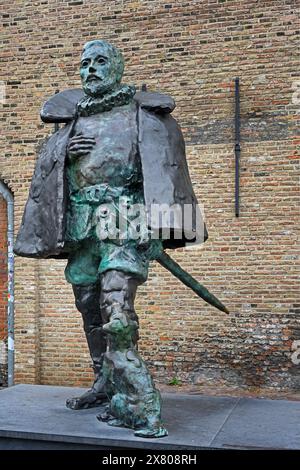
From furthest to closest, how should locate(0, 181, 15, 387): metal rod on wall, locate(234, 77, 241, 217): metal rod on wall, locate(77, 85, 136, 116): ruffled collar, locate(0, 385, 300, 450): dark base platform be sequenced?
locate(0, 181, 15, 387): metal rod on wall → locate(234, 77, 241, 217): metal rod on wall → locate(77, 85, 136, 116): ruffled collar → locate(0, 385, 300, 450): dark base platform

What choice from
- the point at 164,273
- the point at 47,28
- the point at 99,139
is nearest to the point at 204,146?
the point at 164,273

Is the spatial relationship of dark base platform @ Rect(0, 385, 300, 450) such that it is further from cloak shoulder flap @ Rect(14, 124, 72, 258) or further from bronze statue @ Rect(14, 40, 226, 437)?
cloak shoulder flap @ Rect(14, 124, 72, 258)

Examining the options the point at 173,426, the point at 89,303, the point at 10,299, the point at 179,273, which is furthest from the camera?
the point at 10,299

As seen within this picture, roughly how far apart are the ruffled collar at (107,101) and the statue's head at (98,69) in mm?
35

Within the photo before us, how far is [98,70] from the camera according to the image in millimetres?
3619

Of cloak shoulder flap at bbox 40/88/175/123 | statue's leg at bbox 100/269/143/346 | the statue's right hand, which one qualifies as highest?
cloak shoulder flap at bbox 40/88/175/123

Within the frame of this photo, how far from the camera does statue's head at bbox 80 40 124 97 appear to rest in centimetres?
362

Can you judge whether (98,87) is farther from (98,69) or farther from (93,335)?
(93,335)

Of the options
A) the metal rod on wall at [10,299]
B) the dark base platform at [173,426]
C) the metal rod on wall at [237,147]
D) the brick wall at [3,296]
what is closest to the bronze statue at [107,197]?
the dark base platform at [173,426]

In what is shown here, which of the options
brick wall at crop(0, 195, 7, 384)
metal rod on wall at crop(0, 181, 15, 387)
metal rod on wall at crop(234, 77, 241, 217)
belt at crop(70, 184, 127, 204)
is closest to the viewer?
belt at crop(70, 184, 127, 204)

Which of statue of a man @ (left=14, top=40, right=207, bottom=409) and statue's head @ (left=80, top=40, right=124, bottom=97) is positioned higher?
statue's head @ (left=80, top=40, right=124, bottom=97)

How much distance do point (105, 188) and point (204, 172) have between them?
442 cm

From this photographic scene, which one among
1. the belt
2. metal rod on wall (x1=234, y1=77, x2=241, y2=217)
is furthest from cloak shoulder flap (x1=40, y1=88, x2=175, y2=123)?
metal rod on wall (x1=234, y1=77, x2=241, y2=217)

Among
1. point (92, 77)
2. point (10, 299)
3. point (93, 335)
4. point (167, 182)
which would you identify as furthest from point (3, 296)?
point (167, 182)
